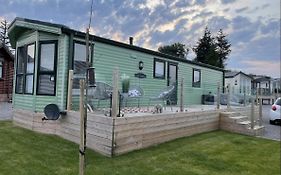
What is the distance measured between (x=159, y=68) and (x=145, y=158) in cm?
606

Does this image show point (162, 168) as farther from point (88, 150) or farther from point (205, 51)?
point (205, 51)

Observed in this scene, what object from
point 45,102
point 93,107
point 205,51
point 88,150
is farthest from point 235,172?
point 205,51

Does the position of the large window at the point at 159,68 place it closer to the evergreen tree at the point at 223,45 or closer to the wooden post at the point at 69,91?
the wooden post at the point at 69,91

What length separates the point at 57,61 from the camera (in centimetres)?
762

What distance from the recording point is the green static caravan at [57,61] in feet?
24.6

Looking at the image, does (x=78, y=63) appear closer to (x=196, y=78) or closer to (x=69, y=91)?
(x=69, y=91)

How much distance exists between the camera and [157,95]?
8.87m

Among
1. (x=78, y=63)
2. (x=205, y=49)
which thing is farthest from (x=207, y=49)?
(x=78, y=63)

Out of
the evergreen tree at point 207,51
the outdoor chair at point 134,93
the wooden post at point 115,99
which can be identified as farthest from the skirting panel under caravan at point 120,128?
the evergreen tree at point 207,51

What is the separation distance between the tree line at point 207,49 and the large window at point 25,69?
92.8ft

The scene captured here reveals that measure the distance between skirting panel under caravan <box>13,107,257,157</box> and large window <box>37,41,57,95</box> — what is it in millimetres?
744

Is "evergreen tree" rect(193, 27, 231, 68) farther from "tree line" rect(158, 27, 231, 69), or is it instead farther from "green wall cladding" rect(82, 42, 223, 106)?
"green wall cladding" rect(82, 42, 223, 106)

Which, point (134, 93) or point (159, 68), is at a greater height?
point (159, 68)

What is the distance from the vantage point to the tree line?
3769 cm
